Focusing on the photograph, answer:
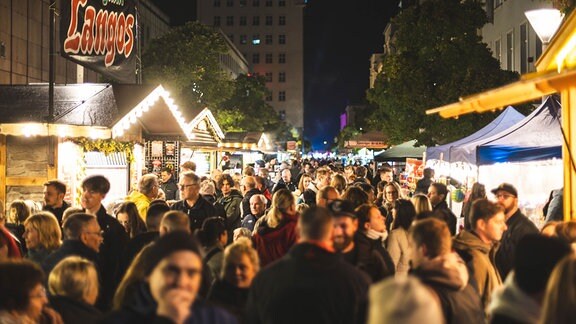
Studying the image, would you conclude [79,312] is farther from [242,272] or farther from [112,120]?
[112,120]

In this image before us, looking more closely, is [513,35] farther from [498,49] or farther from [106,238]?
[106,238]

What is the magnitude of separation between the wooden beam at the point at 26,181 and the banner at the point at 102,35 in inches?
89.1

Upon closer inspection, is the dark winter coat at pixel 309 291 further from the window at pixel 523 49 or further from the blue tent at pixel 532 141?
the window at pixel 523 49

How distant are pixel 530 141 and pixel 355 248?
24.8 ft

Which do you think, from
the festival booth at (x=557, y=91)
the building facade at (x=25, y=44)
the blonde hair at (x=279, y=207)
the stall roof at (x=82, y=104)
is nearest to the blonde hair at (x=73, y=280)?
the blonde hair at (x=279, y=207)

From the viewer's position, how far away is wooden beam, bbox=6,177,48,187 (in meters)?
12.5

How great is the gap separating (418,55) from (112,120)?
15927 mm

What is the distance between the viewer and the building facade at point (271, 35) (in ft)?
445

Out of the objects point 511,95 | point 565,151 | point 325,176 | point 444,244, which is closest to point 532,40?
point 325,176

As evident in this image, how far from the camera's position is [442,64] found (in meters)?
25.7

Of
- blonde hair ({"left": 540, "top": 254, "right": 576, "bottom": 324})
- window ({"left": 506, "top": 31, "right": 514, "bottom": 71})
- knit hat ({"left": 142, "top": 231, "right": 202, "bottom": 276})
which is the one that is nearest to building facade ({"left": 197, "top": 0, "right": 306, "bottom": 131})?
window ({"left": 506, "top": 31, "right": 514, "bottom": 71})

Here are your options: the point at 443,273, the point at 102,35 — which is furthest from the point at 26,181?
the point at 443,273

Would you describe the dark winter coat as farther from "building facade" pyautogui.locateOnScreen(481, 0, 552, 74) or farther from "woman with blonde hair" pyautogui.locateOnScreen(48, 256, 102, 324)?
"building facade" pyautogui.locateOnScreen(481, 0, 552, 74)

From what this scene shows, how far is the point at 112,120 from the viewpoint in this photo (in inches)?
507
